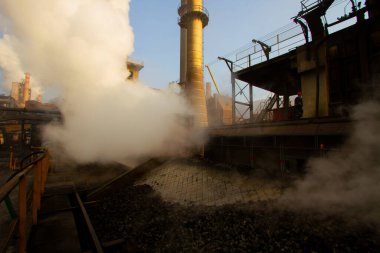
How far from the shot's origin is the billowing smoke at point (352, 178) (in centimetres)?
496

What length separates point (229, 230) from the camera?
447cm

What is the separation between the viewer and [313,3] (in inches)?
374

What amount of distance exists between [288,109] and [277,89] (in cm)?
306

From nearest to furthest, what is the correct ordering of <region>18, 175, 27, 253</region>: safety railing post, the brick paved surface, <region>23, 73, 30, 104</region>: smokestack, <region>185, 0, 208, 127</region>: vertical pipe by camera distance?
1. <region>18, 175, 27, 253</region>: safety railing post
2. the brick paved surface
3. <region>185, 0, 208, 127</region>: vertical pipe
4. <region>23, 73, 30, 104</region>: smokestack

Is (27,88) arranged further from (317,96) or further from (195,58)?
(317,96)

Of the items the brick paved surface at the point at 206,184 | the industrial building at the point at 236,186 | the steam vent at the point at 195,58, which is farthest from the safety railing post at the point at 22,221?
the steam vent at the point at 195,58

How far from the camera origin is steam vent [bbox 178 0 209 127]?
55.6 feet

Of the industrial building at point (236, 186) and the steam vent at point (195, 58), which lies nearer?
the industrial building at point (236, 186)

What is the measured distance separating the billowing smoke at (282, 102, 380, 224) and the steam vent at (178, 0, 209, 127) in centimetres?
1055

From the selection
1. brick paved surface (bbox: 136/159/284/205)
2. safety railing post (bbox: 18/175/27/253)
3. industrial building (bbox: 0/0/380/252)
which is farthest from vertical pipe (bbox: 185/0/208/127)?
safety railing post (bbox: 18/175/27/253)

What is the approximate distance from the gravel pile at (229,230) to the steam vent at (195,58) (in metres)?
10.8

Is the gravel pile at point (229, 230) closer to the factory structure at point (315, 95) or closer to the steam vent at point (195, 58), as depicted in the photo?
the factory structure at point (315, 95)

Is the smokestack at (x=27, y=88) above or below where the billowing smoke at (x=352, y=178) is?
above

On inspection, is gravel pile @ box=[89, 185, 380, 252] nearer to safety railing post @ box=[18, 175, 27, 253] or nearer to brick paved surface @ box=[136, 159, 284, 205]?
brick paved surface @ box=[136, 159, 284, 205]
